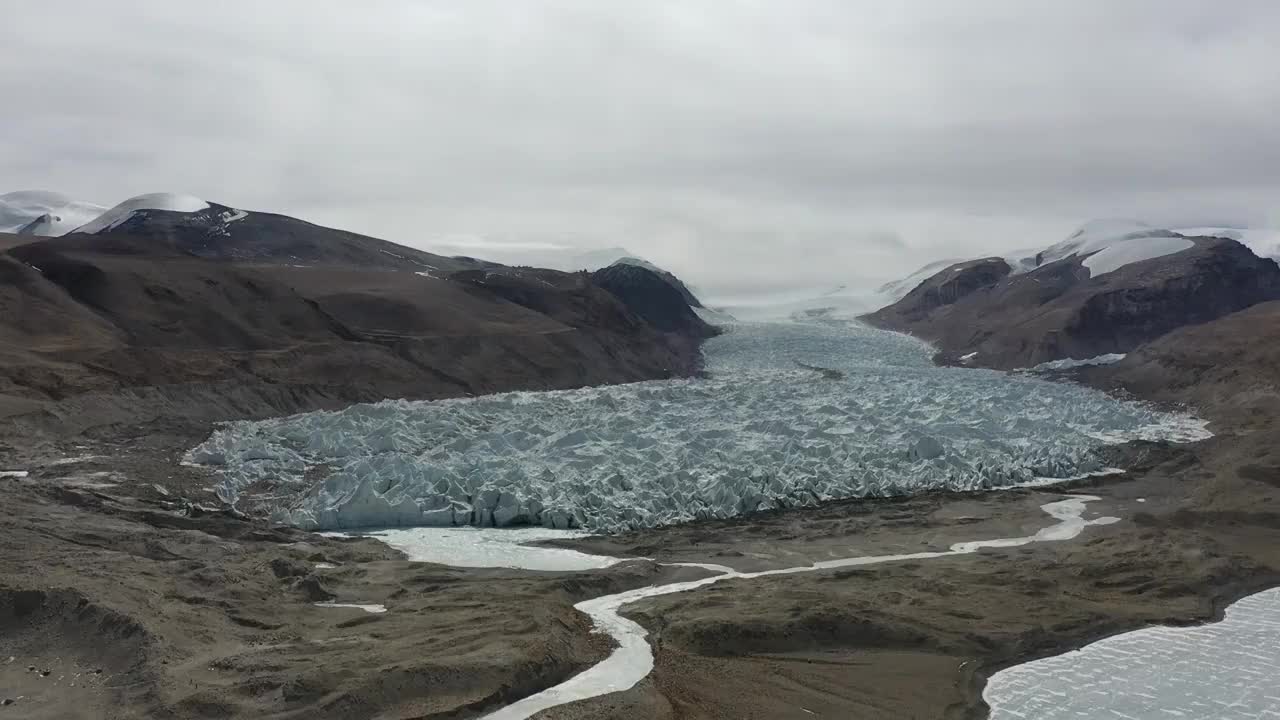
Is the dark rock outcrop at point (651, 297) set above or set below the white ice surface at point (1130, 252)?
below

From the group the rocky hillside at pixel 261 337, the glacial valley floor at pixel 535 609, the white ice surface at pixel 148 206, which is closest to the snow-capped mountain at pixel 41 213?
the white ice surface at pixel 148 206

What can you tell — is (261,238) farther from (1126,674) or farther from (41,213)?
(1126,674)

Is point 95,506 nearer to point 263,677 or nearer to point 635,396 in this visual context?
point 263,677

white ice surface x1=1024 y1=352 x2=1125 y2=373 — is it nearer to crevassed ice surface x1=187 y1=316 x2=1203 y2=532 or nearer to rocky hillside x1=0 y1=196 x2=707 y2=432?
crevassed ice surface x1=187 y1=316 x2=1203 y2=532

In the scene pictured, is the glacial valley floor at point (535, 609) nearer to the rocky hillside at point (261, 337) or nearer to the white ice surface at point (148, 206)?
the rocky hillside at point (261, 337)

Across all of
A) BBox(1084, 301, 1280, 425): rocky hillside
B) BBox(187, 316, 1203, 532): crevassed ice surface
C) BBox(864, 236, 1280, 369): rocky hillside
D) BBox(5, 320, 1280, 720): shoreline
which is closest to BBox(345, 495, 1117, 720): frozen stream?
BBox(5, 320, 1280, 720): shoreline

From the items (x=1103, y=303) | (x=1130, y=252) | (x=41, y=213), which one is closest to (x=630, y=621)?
(x=1103, y=303)
